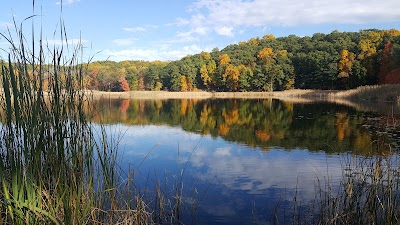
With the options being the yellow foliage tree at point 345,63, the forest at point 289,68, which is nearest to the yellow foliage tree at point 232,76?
the forest at point 289,68

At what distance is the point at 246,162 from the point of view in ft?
29.2

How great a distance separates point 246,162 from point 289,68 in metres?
60.5

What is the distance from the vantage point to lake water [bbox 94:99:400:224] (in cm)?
560

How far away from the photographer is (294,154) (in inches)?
391

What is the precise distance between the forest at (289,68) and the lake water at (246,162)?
30.5 meters

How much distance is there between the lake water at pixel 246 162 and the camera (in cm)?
560

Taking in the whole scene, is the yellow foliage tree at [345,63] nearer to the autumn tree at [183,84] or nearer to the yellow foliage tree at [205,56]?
the autumn tree at [183,84]

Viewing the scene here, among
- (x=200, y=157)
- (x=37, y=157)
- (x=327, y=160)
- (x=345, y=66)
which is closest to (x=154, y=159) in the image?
(x=200, y=157)

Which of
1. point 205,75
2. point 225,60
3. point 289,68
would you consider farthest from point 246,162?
point 225,60

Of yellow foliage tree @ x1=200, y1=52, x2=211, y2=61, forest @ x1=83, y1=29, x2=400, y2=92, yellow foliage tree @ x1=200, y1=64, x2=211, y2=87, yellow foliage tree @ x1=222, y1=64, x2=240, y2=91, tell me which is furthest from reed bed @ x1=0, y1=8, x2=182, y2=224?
yellow foliage tree @ x1=200, y1=52, x2=211, y2=61

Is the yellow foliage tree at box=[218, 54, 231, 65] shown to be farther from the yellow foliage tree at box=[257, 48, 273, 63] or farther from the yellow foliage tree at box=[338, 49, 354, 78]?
the yellow foliage tree at box=[338, 49, 354, 78]

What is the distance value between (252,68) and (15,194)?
7120 cm

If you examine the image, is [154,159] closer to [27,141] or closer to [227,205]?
[227,205]

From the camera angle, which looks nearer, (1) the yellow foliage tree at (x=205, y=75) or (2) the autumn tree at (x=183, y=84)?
(2) the autumn tree at (x=183, y=84)
